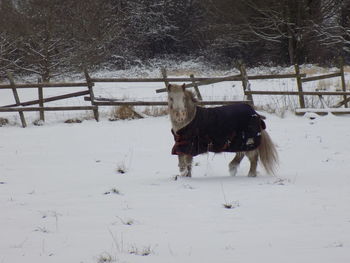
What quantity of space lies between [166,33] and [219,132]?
27.8 metres

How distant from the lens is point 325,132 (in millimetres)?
9758

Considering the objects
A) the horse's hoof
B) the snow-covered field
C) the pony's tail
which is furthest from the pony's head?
the pony's tail

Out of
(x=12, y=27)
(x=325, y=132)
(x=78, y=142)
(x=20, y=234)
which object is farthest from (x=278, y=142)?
(x=12, y=27)

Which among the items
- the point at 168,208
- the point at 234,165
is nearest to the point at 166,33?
the point at 234,165

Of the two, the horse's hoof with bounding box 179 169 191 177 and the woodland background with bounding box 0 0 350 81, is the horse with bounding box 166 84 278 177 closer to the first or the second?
the horse's hoof with bounding box 179 169 191 177

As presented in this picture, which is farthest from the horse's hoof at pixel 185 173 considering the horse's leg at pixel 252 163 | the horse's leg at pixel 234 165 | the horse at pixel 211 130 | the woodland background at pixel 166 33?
the woodland background at pixel 166 33

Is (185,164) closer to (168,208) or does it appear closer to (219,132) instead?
(219,132)

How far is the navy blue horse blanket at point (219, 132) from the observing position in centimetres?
598

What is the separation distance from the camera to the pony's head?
5.95m

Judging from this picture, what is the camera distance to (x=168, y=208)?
4.37 meters

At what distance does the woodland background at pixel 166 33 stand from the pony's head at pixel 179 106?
648 inches

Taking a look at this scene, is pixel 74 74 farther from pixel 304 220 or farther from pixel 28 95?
pixel 304 220

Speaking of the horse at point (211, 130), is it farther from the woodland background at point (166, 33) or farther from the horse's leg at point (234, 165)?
the woodland background at point (166, 33)

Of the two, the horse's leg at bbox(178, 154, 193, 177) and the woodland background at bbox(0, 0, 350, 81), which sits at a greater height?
the woodland background at bbox(0, 0, 350, 81)
